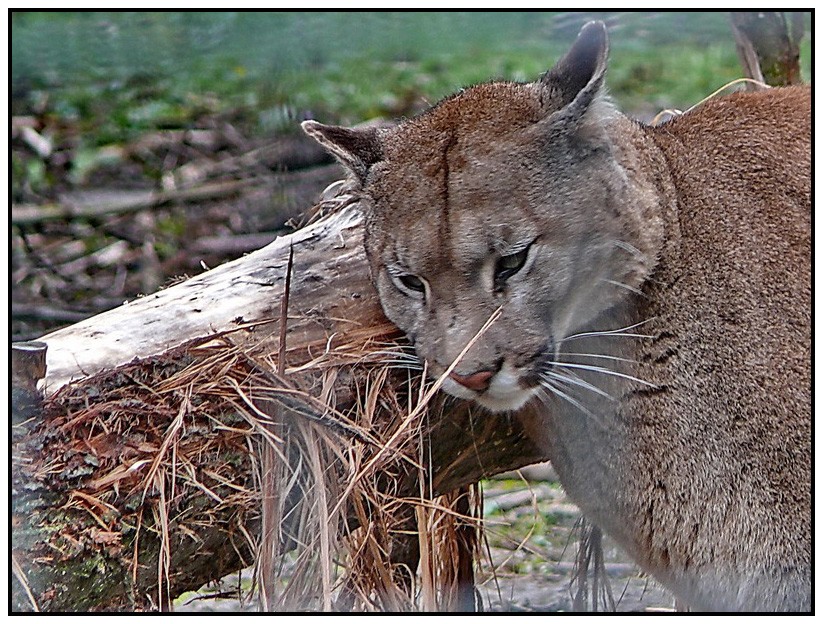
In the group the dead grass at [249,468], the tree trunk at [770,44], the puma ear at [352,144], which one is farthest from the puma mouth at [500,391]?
the tree trunk at [770,44]

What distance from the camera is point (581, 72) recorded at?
8.62 ft

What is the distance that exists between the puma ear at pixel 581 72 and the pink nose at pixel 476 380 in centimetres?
71

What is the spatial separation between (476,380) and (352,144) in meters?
0.77

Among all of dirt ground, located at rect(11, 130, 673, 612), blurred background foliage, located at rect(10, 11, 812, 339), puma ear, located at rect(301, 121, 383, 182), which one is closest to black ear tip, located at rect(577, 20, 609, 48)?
blurred background foliage, located at rect(10, 11, 812, 339)

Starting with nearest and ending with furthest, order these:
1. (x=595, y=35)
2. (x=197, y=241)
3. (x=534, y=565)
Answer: (x=595, y=35) → (x=534, y=565) → (x=197, y=241)

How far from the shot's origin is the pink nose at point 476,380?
259cm

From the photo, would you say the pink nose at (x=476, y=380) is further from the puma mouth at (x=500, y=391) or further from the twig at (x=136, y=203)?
the twig at (x=136, y=203)

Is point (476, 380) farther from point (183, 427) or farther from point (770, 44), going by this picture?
point (770, 44)

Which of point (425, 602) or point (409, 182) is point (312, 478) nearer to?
point (425, 602)

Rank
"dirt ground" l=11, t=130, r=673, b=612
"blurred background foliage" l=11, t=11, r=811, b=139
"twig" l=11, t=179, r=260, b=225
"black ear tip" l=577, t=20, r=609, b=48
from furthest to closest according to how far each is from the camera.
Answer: "twig" l=11, t=179, r=260, b=225, "dirt ground" l=11, t=130, r=673, b=612, "blurred background foliage" l=11, t=11, r=811, b=139, "black ear tip" l=577, t=20, r=609, b=48

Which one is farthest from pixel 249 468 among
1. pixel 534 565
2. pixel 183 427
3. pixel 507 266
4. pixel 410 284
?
pixel 534 565

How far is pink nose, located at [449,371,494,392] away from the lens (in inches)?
102

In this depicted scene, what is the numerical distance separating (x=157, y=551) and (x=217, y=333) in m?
0.61

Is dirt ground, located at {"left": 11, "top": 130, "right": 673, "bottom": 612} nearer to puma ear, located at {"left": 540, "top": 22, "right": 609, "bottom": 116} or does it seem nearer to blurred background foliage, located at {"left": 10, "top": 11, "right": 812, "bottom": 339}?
blurred background foliage, located at {"left": 10, "top": 11, "right": 812, "bottom": 339}
